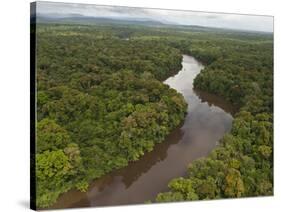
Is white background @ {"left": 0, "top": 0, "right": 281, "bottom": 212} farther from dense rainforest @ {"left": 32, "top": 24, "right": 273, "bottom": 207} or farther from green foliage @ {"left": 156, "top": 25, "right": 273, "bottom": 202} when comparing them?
green foliage @ {"left": 156, "top": 25, "right": 273, "bottom": 202}

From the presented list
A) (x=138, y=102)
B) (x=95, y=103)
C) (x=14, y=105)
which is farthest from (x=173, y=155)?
(x=14, y=105)

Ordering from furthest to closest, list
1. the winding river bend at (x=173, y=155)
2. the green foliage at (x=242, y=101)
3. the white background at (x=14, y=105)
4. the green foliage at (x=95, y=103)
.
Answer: the green foliage at (x=242, y=101) → the winding river bend at (x=173, y=155) → the green foliage at (x=95, y=103) → the white background at (x=14, y=105)

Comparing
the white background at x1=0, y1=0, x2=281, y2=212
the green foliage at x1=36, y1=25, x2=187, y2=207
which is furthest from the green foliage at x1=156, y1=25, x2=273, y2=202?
the white background at x1=0, y1=0, x2=281, y2=212

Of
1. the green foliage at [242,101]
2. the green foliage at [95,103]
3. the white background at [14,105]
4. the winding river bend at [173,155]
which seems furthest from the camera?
the green foliage at [242,101]

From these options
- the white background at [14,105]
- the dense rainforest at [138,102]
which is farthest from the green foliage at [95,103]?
the white background at [14,105]

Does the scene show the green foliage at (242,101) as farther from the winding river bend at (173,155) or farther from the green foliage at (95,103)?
the green foliage at (95,103)

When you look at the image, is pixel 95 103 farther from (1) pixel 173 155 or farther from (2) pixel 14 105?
(1) pixel 173 155
